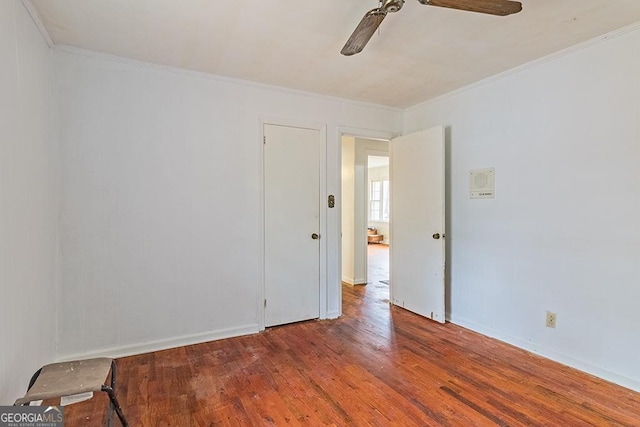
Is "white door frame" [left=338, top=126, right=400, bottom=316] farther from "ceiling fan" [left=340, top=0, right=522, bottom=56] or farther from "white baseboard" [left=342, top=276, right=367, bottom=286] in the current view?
"ceiling fan" [left=340, top=0, right=522, bottom=56]

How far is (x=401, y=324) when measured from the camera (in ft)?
11.3

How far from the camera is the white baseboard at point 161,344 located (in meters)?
2.58

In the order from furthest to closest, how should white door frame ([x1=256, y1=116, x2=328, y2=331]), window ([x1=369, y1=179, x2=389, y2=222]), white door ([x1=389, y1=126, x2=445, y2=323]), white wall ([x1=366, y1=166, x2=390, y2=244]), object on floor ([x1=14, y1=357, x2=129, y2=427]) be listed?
1. window ([x1=369, y1=179, x2=389, y2=222])
2. white wall ([x1=366, y1=166, x2=390, y2=244])
3. white door ([x1=389, y1=126, x2=445, y2=323])
4. white door frame ([x1=256, y1=116, x2=328, y2=331])
5. object on floor ([x1=14, y1=357, x2=129, y2=427])

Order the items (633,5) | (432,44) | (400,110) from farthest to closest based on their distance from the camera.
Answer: (400,110) < (432,44) < (633,5)

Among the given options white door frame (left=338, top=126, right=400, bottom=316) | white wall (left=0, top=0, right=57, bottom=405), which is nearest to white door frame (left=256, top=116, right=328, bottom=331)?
white door frame (left=338, top=126, right=400, bottom=316)

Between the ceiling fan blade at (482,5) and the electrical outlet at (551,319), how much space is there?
226 centimetres

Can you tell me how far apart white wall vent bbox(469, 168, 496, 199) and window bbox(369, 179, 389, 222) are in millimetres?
7383

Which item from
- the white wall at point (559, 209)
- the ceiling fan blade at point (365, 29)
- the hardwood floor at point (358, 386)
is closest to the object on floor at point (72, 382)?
the hardwood floor at point (358, 386)

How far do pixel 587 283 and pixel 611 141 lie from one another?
3.38 feet

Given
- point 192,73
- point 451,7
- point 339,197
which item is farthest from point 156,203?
point 451,7

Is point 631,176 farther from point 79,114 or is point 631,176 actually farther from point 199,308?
point 79,114

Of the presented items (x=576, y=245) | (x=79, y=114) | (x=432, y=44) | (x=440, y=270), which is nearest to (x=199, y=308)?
(x=79, y=114)

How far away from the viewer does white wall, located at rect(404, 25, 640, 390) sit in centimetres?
227

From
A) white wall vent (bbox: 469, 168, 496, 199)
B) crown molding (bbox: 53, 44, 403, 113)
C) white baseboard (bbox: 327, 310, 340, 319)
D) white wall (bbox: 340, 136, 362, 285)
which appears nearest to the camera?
crown molding (bbox: 53, 44, 403, 113)
